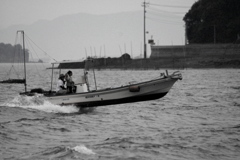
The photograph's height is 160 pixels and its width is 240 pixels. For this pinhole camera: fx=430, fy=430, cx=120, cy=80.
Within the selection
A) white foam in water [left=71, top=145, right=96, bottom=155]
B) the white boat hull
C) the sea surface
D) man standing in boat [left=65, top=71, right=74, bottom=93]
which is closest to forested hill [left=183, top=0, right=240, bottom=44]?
the sea surface

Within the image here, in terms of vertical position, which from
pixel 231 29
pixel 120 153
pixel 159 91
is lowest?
Answer: pixel 120 153

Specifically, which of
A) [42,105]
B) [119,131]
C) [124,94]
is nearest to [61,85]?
[42,105]

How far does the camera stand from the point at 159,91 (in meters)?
25.6

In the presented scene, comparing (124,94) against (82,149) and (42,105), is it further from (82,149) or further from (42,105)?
(82,149)

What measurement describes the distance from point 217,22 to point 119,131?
79525 mm

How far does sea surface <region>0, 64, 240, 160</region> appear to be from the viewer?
16045mm

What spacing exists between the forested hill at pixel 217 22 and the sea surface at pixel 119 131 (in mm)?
66974

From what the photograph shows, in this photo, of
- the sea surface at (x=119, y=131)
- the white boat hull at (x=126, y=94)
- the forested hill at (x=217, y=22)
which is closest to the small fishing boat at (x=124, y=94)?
the white boat hull at (x=126, y=94)

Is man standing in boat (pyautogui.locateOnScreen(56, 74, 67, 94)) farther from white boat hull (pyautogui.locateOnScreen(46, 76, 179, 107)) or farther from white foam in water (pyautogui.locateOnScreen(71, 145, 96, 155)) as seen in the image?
white foam in water (pyautogui.locateOnScreen(71, 145, 96, 155))

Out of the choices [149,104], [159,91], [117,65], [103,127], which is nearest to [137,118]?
[159,91]

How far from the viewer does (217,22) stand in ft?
314

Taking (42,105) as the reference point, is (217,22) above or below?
above

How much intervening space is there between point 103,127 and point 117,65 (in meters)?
88.4

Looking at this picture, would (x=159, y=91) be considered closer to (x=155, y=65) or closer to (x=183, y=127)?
(x=183, y=127)
